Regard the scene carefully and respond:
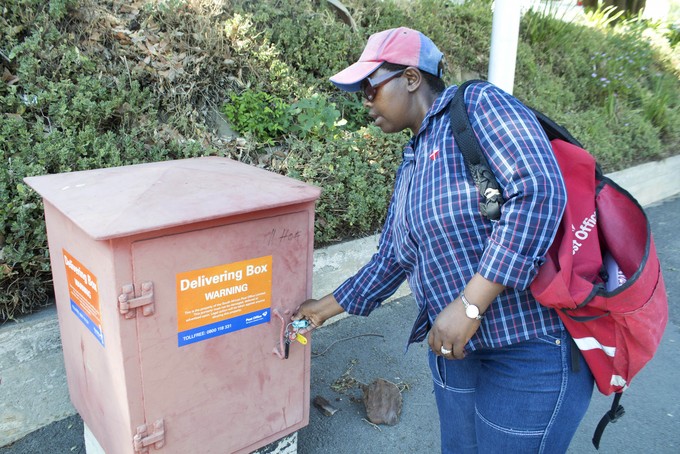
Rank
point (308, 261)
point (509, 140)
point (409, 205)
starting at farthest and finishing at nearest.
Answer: point (308, 261) < point (409, 205) < point (509, 140)

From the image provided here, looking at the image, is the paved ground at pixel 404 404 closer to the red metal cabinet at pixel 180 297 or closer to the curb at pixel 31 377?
the curb at pixel 31 377

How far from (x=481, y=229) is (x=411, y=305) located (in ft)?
8.58

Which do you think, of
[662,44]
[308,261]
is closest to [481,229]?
[308,261]

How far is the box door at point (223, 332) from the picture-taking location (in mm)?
1733

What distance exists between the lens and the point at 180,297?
5.78 ft

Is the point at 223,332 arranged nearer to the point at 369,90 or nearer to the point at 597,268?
the point at 369,90

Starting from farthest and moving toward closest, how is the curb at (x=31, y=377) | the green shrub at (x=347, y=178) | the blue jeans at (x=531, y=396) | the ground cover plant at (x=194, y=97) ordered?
the green shrub at (x=347, y=178) → the ground cover plant at (x=194, y=97) → the curb at (x=31, y=377) → the blue jeans at (x=531, y=396)

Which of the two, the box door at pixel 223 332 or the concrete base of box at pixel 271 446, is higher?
the box door at pixel 223 332

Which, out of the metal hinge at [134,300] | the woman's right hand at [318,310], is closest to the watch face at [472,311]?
Answer: the woman's right hand at [318,310]

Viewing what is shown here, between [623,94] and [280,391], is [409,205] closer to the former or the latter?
[280,391]

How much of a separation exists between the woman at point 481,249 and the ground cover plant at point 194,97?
6.36 ft

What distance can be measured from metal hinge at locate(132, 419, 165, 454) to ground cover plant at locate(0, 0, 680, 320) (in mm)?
1217

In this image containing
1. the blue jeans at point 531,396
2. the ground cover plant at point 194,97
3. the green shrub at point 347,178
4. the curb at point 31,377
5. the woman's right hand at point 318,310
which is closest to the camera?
the blue jeans at point 531,396

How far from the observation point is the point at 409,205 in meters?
1.61
